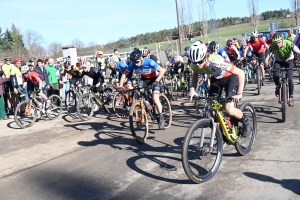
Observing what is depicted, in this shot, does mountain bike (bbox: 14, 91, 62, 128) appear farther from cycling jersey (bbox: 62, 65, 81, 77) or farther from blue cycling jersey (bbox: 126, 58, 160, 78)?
blue cycling jersey (bbox: 126, 58, 160, 78)

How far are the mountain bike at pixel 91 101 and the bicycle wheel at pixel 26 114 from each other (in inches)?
55.4

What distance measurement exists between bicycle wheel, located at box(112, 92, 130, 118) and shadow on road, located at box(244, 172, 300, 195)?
5.82 meters

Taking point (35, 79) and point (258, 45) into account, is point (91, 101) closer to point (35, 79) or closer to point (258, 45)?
point (35, 79)

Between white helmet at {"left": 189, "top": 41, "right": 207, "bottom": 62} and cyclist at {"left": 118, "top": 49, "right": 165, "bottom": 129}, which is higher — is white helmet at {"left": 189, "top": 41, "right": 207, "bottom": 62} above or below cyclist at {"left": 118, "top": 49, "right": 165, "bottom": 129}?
above

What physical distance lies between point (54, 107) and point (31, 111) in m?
1.02

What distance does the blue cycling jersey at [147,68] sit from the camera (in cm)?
793

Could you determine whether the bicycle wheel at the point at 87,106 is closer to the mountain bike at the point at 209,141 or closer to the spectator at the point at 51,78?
the spectator at the point at 51,78

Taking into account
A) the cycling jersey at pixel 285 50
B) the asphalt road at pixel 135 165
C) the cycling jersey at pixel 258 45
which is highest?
the cycling jersey at pixel 258 45

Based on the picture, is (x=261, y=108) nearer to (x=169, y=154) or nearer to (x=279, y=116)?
(x=279, y=116)

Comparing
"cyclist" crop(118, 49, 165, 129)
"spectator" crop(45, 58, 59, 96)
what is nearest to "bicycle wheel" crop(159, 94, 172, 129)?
"cyclist" crop(118, 49, 165, 129)

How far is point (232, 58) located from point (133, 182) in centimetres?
951

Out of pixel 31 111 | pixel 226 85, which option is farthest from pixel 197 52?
pixel 31 111

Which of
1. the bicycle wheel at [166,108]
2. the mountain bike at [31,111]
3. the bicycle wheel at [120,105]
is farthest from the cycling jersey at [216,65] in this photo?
the mountain bike at [31,111]

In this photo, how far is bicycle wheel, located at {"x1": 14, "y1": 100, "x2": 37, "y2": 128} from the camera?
9.78 meters
